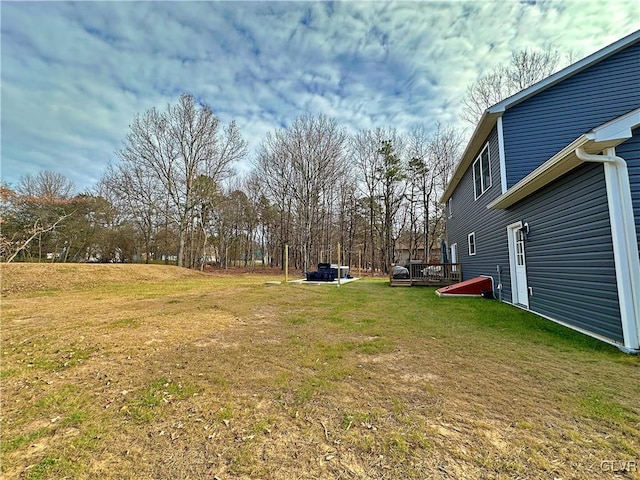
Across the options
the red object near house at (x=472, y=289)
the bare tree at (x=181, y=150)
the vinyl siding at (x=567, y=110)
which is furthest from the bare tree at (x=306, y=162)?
the vinyl siding at (x=567, y=110)

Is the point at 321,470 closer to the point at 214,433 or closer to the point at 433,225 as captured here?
the point at 214,433

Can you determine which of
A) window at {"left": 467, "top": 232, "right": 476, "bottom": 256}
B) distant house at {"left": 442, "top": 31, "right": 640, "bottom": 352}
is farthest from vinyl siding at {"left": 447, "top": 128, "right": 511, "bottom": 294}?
window at {"left": 467, "top": 232, "right": 476, "bottom": 256}

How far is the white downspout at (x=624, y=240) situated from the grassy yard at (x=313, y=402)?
1.52ft

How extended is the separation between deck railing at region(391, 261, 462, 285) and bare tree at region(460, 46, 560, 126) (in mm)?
10256

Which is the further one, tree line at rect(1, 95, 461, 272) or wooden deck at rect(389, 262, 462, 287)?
tree line at rect(1, 95, 461, 272)

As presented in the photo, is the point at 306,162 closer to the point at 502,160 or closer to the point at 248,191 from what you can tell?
the point at 248,191

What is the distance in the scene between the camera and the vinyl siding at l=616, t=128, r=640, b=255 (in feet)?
12.5

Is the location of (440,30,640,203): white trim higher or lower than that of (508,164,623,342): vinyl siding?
higher

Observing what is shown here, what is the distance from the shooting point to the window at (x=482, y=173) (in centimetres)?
851

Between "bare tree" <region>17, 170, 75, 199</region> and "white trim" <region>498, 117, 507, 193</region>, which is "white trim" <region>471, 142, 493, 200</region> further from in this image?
"bare tree" <region>17, 170, 75, 199</region>

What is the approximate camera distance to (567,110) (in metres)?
7.09

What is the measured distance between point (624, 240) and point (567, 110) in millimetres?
5117

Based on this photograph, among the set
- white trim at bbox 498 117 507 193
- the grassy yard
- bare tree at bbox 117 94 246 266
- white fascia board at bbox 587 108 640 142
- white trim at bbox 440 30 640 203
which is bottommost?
the grassy yard

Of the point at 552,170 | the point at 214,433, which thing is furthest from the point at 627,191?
the point at 214,433
